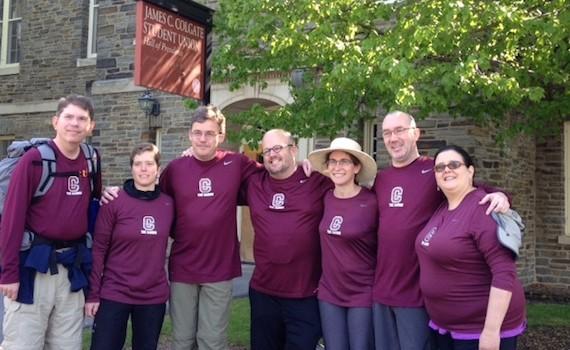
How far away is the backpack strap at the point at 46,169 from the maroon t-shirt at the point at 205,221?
866mm

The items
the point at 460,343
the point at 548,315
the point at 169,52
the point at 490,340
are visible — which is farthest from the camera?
the point at 548,315

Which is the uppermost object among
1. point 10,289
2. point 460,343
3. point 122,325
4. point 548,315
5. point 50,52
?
point 50,52

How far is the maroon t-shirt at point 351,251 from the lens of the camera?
3.93 metres

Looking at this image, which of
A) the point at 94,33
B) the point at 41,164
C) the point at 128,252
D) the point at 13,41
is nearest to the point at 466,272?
the point at 128,252

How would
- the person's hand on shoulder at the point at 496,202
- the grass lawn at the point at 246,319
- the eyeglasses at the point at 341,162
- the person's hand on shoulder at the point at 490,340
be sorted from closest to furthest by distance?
the person's hand on shoulder at the point at 490,340 → the person's hand on shoulder at the point at 496,202 → the eyeglasses at the point at 341,162 → the grass lawn at the point at 246,319

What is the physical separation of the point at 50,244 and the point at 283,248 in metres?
1.48

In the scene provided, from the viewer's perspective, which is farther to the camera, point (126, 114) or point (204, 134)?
point (126, 114)

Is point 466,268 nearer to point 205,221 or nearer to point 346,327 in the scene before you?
point 346,327

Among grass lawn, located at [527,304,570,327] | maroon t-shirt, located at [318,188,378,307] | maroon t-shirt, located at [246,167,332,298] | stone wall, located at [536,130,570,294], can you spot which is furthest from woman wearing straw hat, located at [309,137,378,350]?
stone wall, located at [536,130,570,294]

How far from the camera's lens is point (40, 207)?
13.0 ft

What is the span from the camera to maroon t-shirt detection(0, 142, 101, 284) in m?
3.85

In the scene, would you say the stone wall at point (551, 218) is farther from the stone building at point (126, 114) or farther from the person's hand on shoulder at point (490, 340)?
the person's hand on shoulder at point (490, 340)

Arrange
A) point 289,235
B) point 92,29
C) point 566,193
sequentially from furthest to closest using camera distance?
point 92,29, point 566,193, point 289,235

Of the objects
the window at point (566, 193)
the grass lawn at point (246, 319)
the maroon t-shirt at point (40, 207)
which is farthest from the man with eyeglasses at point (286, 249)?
the window at point (566, 193)
